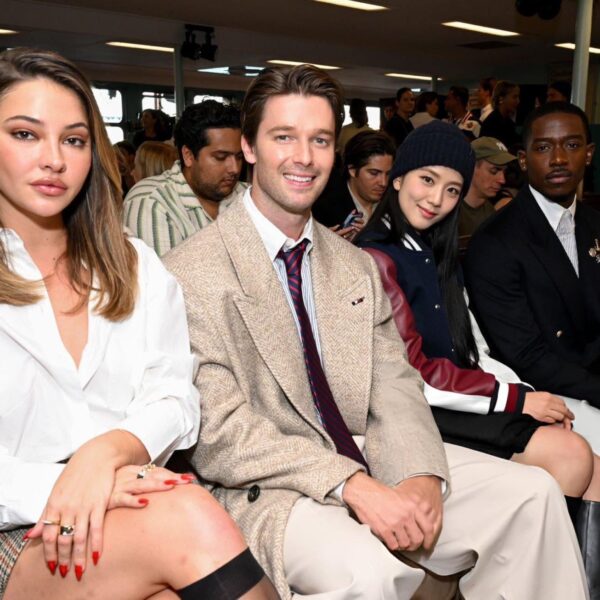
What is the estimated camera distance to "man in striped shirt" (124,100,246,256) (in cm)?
318

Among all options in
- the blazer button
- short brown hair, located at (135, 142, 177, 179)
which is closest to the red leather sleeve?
the blazer button

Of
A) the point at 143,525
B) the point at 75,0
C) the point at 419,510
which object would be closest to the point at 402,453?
the point at 419,510

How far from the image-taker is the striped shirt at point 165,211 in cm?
312

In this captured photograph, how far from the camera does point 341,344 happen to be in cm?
188

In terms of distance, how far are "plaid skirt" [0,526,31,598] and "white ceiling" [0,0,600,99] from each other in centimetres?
856

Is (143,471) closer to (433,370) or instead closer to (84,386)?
(84,386)

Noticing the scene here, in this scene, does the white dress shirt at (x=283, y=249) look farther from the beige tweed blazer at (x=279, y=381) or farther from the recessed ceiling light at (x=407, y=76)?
the recessed ceiling light at (x=407, y=76)

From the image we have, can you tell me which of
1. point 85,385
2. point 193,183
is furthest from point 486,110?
point 85,385

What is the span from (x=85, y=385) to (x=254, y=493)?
43cm

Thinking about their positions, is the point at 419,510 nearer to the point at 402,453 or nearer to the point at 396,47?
the point at 402,453

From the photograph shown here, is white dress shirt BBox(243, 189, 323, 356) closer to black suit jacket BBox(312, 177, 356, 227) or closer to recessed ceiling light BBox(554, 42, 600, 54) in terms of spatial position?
black suit jacket BBox(312, 177, 356, 227)

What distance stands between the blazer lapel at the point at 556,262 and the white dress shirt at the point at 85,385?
4.57ft

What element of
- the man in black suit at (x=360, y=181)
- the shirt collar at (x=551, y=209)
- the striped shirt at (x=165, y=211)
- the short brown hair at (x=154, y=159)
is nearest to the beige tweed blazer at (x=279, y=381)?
the shirt collar at (x=551, y=209)

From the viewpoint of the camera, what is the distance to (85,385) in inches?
60.6
